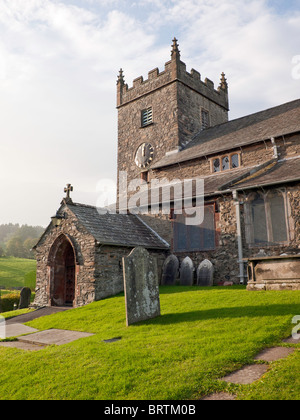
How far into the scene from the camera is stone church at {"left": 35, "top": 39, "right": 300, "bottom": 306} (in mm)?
12828

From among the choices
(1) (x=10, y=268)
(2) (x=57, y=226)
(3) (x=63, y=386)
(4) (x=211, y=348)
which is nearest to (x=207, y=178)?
(2) (x=57, y=226)

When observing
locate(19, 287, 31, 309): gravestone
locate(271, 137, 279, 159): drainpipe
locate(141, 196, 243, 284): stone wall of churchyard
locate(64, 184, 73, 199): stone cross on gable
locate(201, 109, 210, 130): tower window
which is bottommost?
locate(19, 287, 31, 309): gravestone

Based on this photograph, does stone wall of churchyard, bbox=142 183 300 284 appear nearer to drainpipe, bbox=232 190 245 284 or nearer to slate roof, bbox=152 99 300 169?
drainpipe, bbox=232 190 245 284

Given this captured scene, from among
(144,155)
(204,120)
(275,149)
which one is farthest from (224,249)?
(204,120)

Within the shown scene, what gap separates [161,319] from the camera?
8445 millimetres

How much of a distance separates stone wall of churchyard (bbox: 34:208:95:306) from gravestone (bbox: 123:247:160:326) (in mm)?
4294

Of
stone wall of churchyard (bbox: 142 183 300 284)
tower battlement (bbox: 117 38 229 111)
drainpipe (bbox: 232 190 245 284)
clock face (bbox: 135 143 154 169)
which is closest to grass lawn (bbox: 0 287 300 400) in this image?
stone wall of churchyard (bbox: 142 183 300 284)

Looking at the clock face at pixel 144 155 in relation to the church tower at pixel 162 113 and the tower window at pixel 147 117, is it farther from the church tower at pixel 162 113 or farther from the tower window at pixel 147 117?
the tower window at pixel 147 117

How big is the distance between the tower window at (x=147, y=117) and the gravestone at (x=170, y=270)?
13.5 metres

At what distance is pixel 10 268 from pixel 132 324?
162 feet

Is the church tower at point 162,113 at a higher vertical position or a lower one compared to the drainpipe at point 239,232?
higher

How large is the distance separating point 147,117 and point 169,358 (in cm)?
2288

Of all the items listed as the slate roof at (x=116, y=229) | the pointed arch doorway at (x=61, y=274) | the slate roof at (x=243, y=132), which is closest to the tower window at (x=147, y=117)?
the slate roof at (x=243, y=132)

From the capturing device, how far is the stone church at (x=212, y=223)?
12828mm
